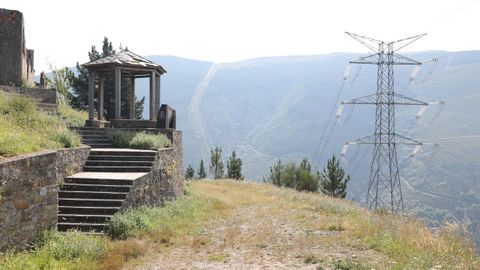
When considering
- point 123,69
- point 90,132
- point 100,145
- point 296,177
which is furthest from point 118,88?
point 296,177

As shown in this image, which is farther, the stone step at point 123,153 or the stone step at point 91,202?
the stone step at point 123,153

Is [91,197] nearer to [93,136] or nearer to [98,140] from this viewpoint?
[98,140]

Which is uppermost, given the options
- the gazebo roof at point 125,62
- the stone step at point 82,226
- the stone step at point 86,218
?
the gazebo roof at point 125,62

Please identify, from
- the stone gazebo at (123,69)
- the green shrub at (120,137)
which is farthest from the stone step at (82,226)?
the stone gazebo at (123,69)

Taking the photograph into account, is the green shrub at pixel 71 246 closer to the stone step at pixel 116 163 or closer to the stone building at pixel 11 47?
the stone step at pixel 116 163

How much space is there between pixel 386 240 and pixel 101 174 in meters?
7.35

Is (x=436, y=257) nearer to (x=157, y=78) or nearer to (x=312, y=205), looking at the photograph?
(x=312, y=205)

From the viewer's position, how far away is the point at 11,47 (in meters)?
18.0

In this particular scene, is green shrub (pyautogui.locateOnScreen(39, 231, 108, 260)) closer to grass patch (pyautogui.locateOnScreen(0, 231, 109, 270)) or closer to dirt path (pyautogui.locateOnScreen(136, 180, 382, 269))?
grass patch (pyautogui.locateOnScreen(0, 231, 109, 270))

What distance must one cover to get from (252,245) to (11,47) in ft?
47.9

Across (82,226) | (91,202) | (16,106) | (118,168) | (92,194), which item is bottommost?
(82,226)

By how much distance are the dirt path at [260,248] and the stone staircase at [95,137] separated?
207 inches

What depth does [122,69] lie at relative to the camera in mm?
17844

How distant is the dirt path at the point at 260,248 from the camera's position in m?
7.50
